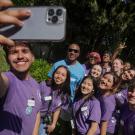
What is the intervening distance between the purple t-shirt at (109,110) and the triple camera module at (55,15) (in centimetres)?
344

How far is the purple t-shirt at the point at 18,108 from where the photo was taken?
10.3ft

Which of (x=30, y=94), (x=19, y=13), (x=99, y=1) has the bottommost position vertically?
(x=30, y=94)

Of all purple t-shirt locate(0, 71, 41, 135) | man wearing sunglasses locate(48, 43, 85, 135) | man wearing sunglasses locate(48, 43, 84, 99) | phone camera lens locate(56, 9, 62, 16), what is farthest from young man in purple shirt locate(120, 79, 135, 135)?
phone camera lens locate(56, 9, 62, 16)

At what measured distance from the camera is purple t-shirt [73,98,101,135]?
5.48 metres

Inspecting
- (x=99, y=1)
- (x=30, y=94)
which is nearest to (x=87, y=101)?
(x=30, y=94)

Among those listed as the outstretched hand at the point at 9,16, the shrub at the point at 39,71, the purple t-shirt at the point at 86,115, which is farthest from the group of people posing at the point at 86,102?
the shrub at the point at 39,71

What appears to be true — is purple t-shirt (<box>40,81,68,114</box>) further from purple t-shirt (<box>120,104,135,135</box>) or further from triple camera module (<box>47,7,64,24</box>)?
triple camera module (<box>47,7,64,24</box>)

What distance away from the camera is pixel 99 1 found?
51.1ft

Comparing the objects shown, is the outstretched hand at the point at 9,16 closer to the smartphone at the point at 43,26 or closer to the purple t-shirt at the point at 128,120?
the smartphone at the point at 43,26

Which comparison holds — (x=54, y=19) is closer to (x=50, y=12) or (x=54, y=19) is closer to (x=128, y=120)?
(x=50, y=12)

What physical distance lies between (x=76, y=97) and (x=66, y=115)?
0.47m

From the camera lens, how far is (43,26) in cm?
236

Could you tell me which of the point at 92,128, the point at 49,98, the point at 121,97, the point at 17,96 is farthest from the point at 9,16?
the point at 121,97

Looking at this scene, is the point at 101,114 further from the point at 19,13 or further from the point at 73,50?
the point at 19,13
